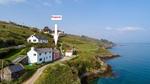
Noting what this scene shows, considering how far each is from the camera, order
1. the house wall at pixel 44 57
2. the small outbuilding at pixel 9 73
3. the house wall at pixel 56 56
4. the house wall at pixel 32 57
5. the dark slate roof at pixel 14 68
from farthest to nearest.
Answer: the house wall at pixel 56 56 → the house wall at pixel 44 57 → the house wall at pixel 32 57 → the dark slate roof at pixel 14 68 → the small outbuilding at pixel 9 73

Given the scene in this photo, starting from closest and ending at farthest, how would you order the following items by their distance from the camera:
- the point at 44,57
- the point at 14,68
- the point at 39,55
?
the point at 14,68 → the point at 39,55 → the point at 44,57

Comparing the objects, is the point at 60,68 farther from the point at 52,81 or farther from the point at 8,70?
the point at 8,70

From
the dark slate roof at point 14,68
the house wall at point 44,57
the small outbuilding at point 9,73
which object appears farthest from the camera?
the house wall at point 44,57

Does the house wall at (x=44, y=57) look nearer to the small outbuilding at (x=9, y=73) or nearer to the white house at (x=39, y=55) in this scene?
the white house at (x=39, y=55)

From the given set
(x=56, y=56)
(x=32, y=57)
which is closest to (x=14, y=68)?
(x=32, y=57)

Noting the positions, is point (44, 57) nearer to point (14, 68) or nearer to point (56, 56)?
point (56, 56)

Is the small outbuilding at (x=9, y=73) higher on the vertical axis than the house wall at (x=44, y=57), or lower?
lower

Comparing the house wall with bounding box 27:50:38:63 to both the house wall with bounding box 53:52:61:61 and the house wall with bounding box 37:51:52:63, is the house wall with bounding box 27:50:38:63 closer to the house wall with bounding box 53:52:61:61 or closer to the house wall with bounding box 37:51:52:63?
the house wall with bounding box 37:51:52:63

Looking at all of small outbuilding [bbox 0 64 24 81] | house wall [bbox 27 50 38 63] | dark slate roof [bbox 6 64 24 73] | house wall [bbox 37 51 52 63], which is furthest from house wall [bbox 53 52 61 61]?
small outbuilding [bbox 0 64 24 81]

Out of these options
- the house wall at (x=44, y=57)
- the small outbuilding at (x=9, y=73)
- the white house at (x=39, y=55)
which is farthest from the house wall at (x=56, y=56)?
the small outbuilding at (x=9, y=73)
